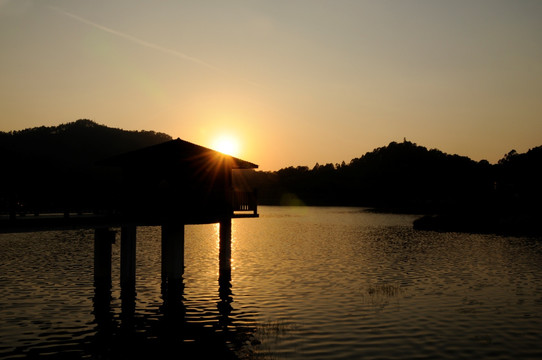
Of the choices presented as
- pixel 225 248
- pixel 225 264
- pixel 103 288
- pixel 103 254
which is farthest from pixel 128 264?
pixel 225 248

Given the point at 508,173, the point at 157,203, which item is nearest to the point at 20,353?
the point at 157,203

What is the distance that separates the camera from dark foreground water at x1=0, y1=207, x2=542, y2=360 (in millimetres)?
17656

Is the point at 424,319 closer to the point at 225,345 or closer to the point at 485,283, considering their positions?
the point at 225,345

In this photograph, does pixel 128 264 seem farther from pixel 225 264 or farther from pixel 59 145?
pixel 59 145

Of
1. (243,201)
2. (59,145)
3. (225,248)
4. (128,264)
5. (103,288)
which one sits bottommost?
(103,288)

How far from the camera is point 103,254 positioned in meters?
30.1

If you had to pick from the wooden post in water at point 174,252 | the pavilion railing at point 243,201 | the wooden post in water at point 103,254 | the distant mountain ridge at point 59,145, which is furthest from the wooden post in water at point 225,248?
the distant mountain ridge at point 59,145

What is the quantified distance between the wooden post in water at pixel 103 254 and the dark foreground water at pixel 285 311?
1001 millimetres

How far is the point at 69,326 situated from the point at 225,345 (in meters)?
6.82

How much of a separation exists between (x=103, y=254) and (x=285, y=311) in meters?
12.5

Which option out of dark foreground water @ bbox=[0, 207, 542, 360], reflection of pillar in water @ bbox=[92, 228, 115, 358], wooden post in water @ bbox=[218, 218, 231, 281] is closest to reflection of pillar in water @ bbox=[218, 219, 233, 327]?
wooden post in water @ bbox=[218, 218, 231, 281]

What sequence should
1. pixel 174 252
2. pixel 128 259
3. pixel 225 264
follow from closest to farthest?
pixel 128 259 → pixel 174 252 → pixel 225 264

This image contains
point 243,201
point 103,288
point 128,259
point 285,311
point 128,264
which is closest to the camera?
point 285,311

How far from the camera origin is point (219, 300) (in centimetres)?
2652
